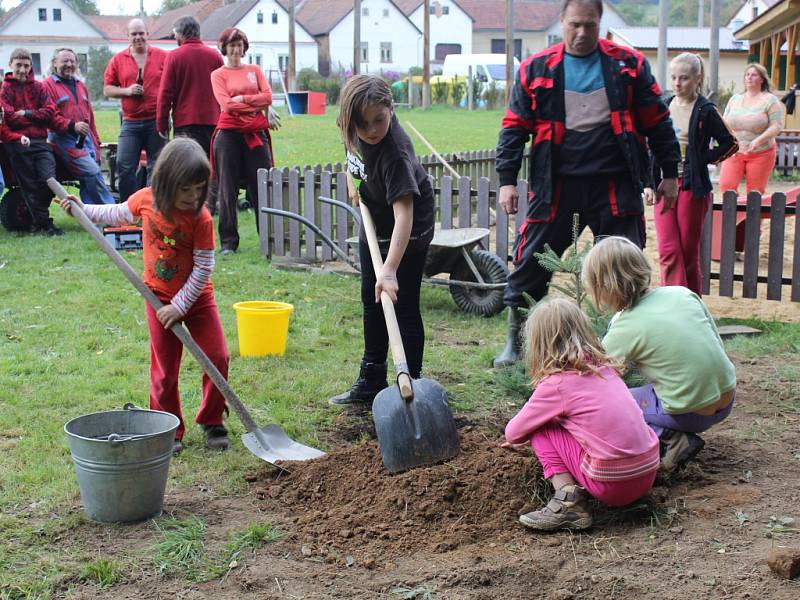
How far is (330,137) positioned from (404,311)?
22.3 metres

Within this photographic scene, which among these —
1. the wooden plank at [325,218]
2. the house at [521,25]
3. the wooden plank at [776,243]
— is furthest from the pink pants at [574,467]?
the house at [521,25]

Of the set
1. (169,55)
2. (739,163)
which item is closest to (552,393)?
(169,55)

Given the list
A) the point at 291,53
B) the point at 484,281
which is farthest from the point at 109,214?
the point at 291,53

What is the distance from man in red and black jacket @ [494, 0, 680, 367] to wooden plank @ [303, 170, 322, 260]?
13.7 feet

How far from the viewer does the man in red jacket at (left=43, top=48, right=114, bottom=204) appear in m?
10.9

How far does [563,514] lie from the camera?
143 inches

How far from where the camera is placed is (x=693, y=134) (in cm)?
714

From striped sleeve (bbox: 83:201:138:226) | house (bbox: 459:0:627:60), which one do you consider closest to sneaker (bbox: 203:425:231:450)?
striped sleeve (bbox: 83:201:138:226)

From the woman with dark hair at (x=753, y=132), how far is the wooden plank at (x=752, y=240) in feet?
9.39

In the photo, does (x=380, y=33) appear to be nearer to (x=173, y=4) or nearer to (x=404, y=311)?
(x=173, y=4)

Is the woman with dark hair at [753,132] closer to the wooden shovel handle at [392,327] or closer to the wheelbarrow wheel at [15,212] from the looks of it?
the wooden shovel handle at [392,327]

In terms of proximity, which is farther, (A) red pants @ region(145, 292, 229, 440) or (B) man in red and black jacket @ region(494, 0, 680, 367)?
(B) man in red and black jacket @ region(494, 0, 680, 367)

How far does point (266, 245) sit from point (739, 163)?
17.3 ft

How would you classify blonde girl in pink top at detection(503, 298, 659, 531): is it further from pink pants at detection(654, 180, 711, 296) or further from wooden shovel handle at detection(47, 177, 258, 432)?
pink pants at detection(654, 180, 711, 296)
